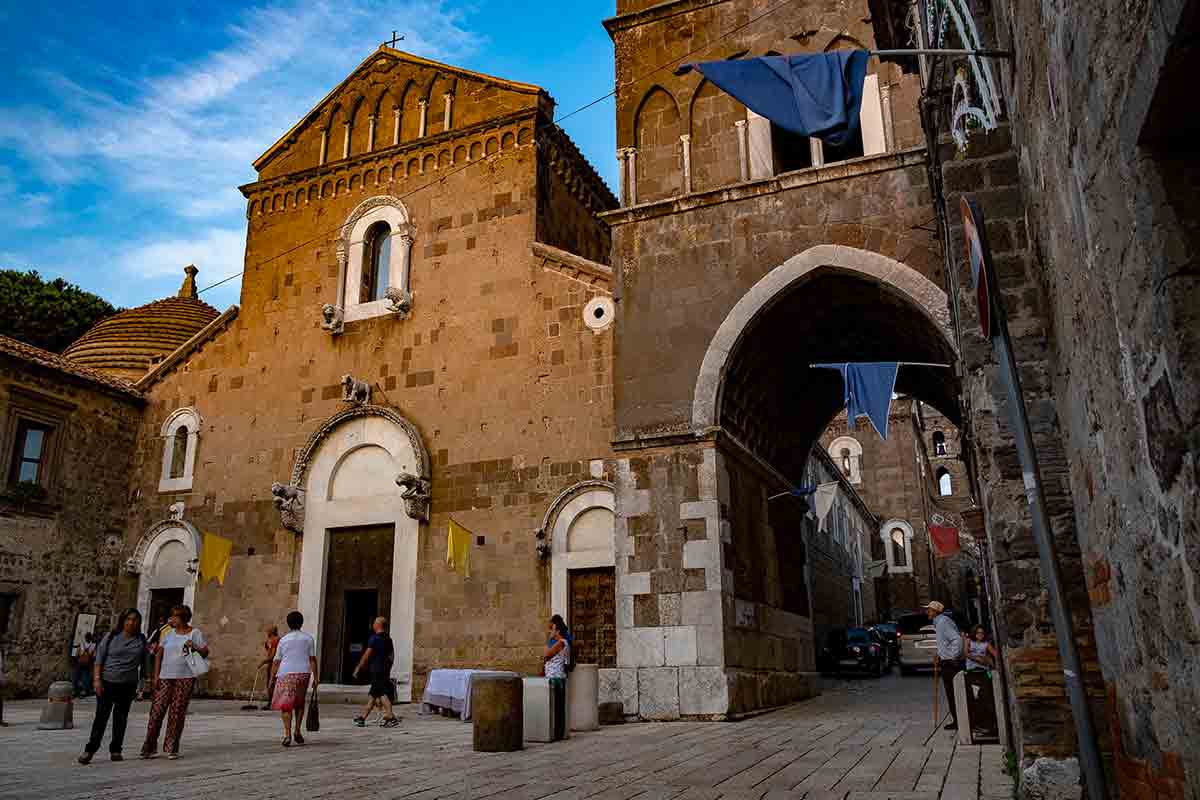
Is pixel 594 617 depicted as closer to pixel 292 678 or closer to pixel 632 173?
pixel 292 678

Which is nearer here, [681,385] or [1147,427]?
[1147,427]

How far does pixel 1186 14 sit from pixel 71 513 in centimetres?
2132

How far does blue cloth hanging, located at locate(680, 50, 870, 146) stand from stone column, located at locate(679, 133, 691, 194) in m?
5.97

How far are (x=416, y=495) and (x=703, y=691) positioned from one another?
724 cm

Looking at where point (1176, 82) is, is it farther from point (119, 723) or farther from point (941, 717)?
point (941, 717)

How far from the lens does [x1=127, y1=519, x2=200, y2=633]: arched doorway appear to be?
62.7 ft

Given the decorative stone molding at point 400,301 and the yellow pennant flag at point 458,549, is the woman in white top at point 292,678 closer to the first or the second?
the yellow pennant flag at point 458,549

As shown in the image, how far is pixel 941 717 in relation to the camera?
11391mm

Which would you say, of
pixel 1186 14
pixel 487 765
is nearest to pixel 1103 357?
pixel 1186 14

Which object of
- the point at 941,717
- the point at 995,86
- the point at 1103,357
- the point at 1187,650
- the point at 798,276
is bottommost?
the point at 941,717

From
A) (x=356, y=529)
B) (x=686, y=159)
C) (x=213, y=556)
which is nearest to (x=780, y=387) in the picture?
(x=686, y=159)

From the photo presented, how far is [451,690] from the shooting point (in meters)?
13.5

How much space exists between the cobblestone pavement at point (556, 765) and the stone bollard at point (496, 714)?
0.23 m

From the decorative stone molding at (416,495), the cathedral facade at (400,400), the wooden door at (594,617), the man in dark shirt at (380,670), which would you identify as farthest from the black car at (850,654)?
the man in dark shirt at (380,670)
